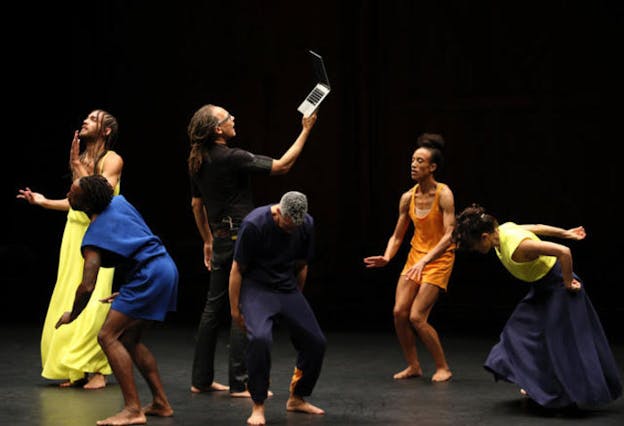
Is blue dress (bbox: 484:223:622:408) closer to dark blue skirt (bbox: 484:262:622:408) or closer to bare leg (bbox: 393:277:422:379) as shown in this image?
dark blue skirt (bbox: 484:262:622:408)

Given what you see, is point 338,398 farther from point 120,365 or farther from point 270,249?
point 120,365

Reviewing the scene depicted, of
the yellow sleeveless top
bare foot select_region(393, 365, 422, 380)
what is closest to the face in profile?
the yellow sleeveless top

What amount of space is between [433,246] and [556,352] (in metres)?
1.38

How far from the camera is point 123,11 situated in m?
11.3

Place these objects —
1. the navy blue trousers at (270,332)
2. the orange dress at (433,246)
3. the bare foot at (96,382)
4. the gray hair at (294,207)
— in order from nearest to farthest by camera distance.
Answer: the gray hair at (294,207) < the navy blue trousers at (270,332) < the bare foot at (96,382) < the orange dress at (433,246)

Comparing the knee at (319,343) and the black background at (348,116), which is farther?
the black background at (348,116)

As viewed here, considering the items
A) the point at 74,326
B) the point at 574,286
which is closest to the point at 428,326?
the point at 574,286

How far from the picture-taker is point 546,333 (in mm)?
6043

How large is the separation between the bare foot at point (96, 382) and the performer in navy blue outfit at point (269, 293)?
1.28 m

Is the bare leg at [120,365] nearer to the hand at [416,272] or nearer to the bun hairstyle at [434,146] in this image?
the hand at [416,272]

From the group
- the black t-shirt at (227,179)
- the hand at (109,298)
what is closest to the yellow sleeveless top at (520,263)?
the black t-shirt at (227,179)

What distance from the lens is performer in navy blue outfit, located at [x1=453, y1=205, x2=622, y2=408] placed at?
592 centimetres

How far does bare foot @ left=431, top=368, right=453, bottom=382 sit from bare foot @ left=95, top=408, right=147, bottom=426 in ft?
6.78

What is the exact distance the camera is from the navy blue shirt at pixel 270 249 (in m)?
5.66
